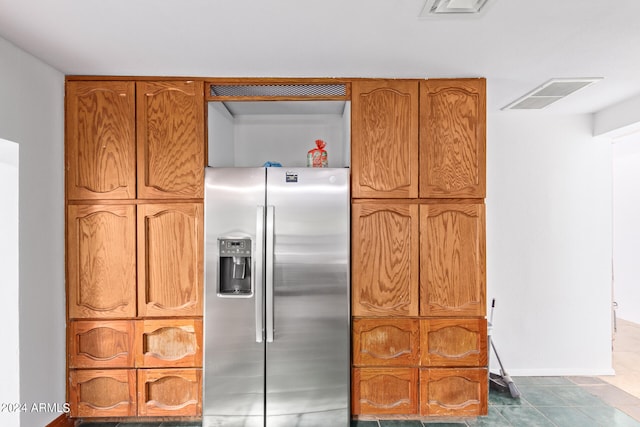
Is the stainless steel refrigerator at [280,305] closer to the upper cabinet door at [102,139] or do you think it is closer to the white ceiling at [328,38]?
the upper cabinet door at [102,139]

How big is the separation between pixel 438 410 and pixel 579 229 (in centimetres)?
214

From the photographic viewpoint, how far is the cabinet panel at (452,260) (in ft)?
9.16

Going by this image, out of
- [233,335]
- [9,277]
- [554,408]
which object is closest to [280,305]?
[233,335]

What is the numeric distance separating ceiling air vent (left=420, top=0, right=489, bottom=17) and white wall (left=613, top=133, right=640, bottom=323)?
4.84 m

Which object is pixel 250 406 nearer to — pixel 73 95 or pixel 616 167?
pixel 73 95

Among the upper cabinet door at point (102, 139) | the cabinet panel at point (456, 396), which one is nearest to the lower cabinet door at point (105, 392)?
the upper cabinet door at point (102, 139)

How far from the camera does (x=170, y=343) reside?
2.76 metres

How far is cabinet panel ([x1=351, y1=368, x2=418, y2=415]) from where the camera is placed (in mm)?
2777

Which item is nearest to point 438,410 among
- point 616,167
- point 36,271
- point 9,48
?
point 36,271

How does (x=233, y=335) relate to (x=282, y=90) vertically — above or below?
below

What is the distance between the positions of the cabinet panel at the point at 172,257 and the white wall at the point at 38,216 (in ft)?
1.67

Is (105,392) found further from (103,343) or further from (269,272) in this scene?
(269,272)

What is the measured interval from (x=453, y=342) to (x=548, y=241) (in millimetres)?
1594

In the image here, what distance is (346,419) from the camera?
2703 mm
